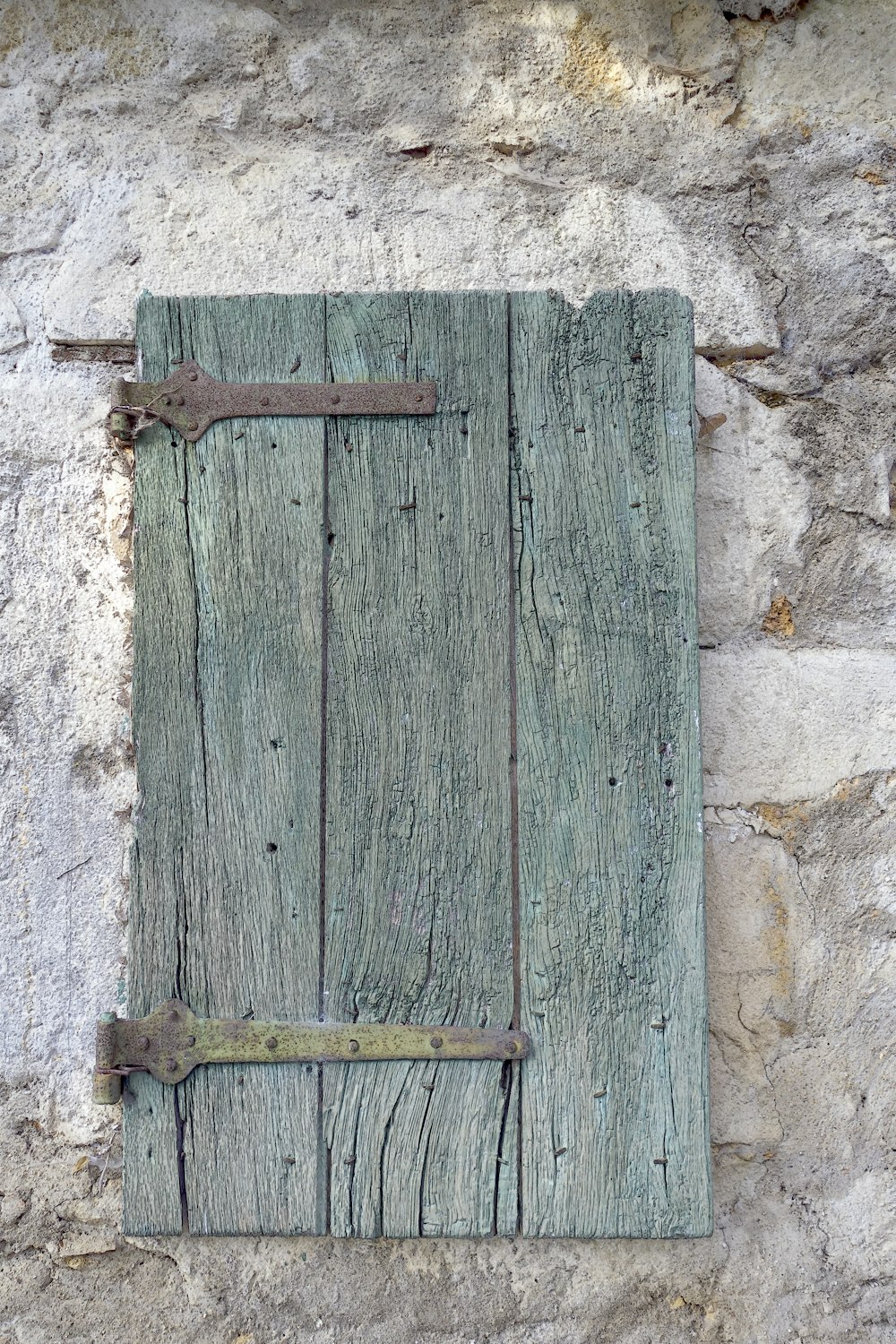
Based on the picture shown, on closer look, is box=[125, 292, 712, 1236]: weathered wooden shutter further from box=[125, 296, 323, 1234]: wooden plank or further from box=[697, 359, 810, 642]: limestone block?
box=[697, 359, 810, 642]: limestone block

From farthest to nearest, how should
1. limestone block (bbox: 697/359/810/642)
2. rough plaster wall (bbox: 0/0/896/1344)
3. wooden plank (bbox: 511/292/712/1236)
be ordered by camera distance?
limestone block (bbox: 697/359/810/642) < rough plaster wall (bbox: 0/0/896/1344) < wooden plank (bbox: 511/292/712/1236)

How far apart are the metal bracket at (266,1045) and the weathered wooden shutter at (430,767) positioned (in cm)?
2

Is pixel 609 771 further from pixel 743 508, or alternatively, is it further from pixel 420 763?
pixel 743 508

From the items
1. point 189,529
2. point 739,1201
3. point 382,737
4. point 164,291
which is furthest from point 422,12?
point 739,1201

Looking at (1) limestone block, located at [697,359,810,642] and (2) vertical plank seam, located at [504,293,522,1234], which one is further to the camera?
(1) limestone block, located at [697,359,810,642]

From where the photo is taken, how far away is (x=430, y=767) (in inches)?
56.0

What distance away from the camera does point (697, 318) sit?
5.32 ft

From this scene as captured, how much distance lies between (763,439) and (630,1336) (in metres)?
1.33

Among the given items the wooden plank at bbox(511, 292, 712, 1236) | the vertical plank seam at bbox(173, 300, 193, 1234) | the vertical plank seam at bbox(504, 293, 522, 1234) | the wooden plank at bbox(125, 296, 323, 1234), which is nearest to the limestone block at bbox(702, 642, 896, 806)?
the wooden plank at bbox(511, 292, 712, 1236)

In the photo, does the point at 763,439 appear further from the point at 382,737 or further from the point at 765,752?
→ the point at 382,737

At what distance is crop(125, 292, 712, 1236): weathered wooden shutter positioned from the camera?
4.50 ft

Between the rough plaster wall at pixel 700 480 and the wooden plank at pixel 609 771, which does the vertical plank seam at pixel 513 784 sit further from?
Answer: the rough plaster wall at pixel 700 480

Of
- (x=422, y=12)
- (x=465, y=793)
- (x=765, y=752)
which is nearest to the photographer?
(x=465, y=793)

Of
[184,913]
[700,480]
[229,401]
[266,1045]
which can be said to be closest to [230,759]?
[184,913]
